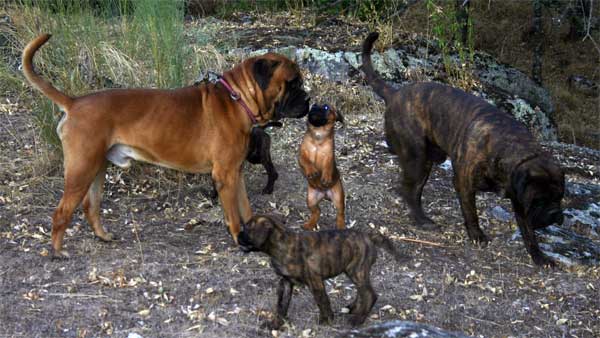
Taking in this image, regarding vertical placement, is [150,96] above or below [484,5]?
above

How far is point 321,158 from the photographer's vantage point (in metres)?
6.50

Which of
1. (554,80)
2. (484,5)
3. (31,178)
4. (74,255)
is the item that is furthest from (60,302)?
(484,5)

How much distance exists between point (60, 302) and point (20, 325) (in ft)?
1.14

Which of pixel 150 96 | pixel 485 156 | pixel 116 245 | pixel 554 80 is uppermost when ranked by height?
pixel 150 96

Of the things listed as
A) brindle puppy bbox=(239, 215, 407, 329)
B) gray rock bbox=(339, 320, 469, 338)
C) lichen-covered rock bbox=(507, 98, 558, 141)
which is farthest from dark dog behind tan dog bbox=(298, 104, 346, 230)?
lichen-covered rock bbox=(507, 98, 558, 141)

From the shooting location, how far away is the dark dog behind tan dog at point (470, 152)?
20.8 feet

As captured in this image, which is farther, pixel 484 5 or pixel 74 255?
pixel 484 5

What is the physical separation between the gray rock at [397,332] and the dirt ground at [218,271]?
0.43 metres

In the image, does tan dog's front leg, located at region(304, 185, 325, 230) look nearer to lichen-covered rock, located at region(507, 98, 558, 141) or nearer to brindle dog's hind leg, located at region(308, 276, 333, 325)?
brindle dog's hind leg, located at region(308, 276, 333, 325)

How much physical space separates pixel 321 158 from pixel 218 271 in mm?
1136

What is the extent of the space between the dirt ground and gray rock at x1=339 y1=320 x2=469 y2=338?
435 mm

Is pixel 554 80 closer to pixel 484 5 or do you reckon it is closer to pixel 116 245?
pixel 484 5

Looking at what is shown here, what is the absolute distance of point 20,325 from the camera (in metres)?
5.36

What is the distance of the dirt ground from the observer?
5.51 metres
